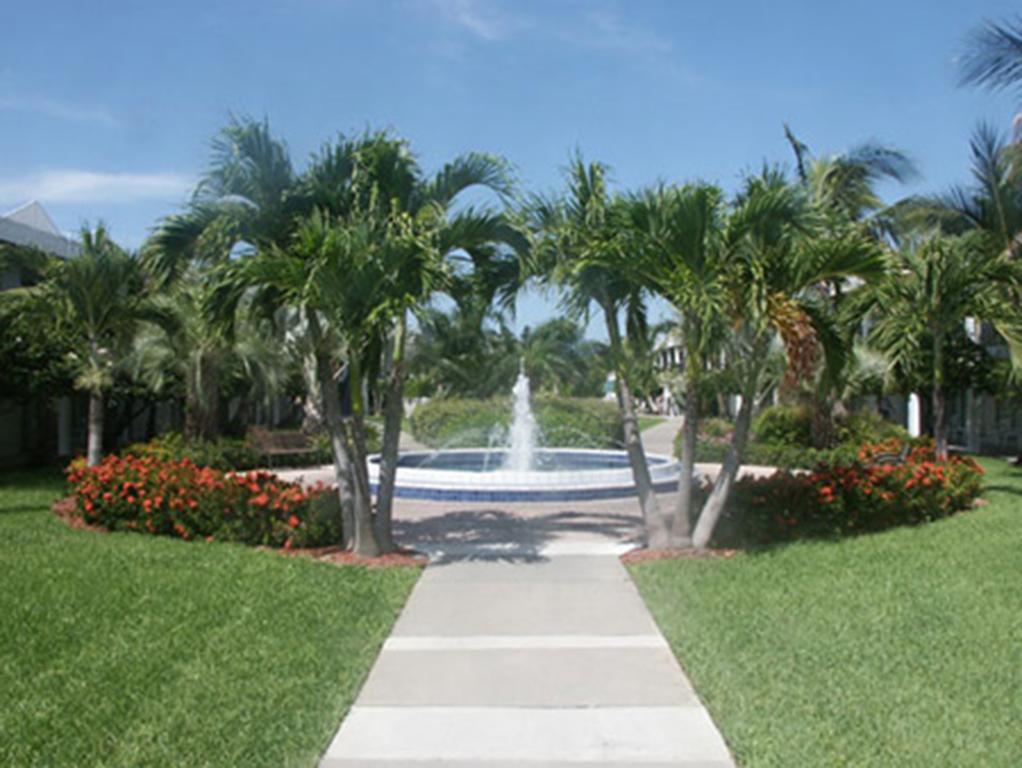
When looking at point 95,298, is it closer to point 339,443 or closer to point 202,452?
point 202,452

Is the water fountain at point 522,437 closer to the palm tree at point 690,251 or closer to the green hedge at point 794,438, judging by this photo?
the green hedge at point 794,438

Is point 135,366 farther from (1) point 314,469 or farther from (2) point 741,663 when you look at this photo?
(2) point 741,663

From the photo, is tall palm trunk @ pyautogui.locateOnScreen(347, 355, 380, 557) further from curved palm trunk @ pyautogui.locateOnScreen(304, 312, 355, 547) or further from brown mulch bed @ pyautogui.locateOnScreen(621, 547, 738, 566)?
brown mulch bed @ pyautogui.locateOnScreen(621, 547, 738, 566)

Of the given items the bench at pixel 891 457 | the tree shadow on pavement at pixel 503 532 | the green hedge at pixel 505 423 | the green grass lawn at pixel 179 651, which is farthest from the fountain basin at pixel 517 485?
the green hedge at pixel 505 423

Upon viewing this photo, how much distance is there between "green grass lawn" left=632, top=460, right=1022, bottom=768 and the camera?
A: 4.54 metres

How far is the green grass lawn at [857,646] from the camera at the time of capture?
179 inches

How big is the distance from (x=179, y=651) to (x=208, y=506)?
4.68 metres

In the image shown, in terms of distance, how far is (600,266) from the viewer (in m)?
9.43

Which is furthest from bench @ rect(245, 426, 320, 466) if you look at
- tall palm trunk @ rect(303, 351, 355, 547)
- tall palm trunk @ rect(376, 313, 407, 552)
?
tall palm trunk @ rect(376, 313, 407, 552)

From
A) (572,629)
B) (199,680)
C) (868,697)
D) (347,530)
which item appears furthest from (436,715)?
(347,530)

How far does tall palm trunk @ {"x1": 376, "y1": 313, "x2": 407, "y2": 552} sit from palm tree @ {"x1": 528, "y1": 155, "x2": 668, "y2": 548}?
1.83m

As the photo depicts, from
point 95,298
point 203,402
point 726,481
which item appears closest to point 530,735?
point 726,481

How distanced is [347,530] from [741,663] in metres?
5.29

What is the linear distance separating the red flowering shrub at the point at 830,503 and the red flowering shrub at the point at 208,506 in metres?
4.70
